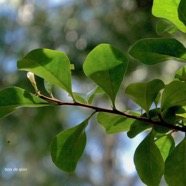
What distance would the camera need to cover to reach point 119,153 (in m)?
5.11

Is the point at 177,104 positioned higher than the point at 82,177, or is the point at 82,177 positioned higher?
the point at 177,104

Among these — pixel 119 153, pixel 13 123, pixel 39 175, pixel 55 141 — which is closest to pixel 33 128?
pixel 13 123

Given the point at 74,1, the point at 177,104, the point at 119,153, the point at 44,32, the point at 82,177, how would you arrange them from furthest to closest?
the point at 119,153 < the point at 82,177 < the point at 74,1 < the point at 44,32 < the point at 177,104

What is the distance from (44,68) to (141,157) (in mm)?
140

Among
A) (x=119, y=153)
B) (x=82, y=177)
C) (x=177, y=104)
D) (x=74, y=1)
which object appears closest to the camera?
(x=177, y=104)

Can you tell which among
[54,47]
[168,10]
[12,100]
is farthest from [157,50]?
[54,47]

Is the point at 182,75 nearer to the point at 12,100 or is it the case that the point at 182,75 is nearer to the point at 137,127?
the point at 137,127

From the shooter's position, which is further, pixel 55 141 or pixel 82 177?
pixel 82 177

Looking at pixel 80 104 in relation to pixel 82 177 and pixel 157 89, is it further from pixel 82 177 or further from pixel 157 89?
pixel 82 177

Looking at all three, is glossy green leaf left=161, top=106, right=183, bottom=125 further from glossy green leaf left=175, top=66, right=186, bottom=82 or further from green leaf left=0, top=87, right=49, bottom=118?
green leaf left=0, top=87, right=49, bottom=118

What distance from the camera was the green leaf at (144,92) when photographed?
0.40 meters

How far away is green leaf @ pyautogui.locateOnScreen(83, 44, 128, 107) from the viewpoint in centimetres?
38

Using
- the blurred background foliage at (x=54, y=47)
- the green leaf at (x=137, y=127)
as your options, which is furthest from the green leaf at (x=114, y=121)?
the blurred background foliage at (x=54, y=47)

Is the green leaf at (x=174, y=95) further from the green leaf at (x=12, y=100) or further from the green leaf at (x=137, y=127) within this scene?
the green leaf at (x=12, y=100)
